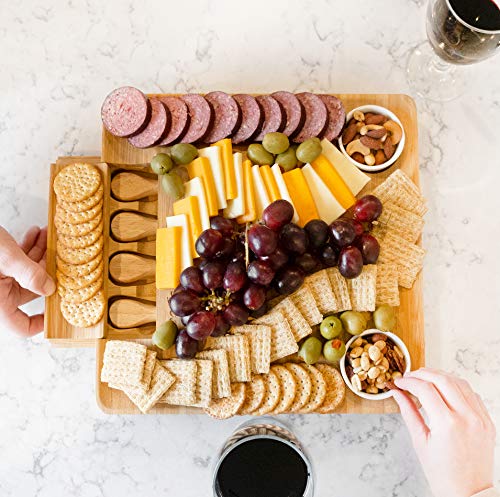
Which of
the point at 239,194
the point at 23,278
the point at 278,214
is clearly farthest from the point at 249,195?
the point at 23,278

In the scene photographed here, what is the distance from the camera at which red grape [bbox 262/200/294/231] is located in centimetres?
142

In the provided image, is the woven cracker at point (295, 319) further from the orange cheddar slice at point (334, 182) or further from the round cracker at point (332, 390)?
the orange cheddar slice at point (334, 182)

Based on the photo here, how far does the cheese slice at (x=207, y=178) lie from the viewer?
1.52 metres

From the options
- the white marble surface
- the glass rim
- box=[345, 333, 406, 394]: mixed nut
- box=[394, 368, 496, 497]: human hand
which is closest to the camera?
box=[394, 368, 496, 497]: human hand

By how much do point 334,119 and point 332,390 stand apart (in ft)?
2.13

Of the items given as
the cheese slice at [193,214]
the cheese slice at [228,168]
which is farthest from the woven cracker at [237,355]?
the cheese slice at [228,168]

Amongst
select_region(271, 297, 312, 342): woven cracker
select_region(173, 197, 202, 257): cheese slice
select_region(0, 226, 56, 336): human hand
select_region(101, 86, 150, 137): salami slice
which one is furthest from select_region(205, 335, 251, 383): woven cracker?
select_region(101, 86, 150, 137): salami slice

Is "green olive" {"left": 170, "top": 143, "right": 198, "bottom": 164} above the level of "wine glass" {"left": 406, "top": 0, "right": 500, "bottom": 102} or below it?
below

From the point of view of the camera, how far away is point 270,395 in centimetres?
150

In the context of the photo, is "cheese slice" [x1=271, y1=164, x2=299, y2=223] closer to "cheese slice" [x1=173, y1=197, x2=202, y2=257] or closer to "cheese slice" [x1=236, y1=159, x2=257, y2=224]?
"cheese slice" [x1=236, y1=159, x2=257, y2=224]

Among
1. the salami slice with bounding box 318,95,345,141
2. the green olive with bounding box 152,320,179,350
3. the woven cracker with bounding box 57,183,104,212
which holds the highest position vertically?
the salami slice with bounding box 318,95,345,141

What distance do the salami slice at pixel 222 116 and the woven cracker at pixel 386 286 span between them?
1.61ft

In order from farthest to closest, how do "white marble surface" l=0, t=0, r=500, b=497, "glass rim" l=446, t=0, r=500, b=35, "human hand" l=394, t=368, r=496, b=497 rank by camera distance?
"white marble surface" l=0, t=0, r=500, b=497
"glass rim" l=446, t=0, r=500, b=35
"human hand" l=394, t=368, r=496, b=497

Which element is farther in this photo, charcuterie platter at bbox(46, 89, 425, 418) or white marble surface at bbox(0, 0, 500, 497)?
white marble surface at bbox(0, 0, 500, 497)
